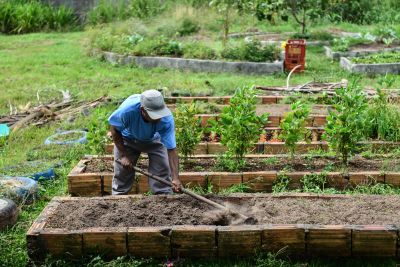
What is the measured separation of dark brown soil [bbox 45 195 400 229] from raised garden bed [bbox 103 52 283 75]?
7.20 m

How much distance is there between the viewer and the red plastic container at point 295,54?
1255cm

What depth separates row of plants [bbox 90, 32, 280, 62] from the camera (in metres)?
13.0

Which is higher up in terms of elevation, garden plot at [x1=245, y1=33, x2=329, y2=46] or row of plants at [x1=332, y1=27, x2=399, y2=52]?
row of plants at [x1=332, y1=27, x2=399, y2=52]

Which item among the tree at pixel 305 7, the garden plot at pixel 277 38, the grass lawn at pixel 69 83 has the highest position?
the tree at pixel 305 7

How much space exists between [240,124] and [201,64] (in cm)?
683

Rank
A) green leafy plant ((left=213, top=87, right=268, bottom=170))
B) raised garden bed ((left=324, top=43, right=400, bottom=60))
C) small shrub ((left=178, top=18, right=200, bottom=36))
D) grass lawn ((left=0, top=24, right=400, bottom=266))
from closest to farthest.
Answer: grass lawn ((left=0, top=24, right=400, bottom=266)), green leafy plant ((left=213, top=87, right=268, bottom=170)), raised garden bed ((left=324, top=43, right=400, bottom=60)), small shrub ((left=178, top=18, right=200, bottom=36))

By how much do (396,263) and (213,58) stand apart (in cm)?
893

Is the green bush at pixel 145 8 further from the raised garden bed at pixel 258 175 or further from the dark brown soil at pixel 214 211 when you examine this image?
the dark brown soil at pixel 214 211

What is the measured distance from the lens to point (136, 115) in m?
5.84

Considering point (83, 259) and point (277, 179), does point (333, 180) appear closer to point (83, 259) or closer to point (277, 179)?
point (277, 179)

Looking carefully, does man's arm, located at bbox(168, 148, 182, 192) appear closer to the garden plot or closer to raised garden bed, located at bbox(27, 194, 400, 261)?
raised garden bed, located at bbox(27, 194, 400, 261)

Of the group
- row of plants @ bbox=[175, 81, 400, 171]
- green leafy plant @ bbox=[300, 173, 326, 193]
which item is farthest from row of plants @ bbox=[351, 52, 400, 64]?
green leafy plant @ bbox=[300, 173, 326, 193]

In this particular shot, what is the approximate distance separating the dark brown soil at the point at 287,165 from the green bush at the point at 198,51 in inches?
263

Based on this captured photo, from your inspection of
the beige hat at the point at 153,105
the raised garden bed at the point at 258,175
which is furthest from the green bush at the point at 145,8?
the beige hat at the point at 153,105
